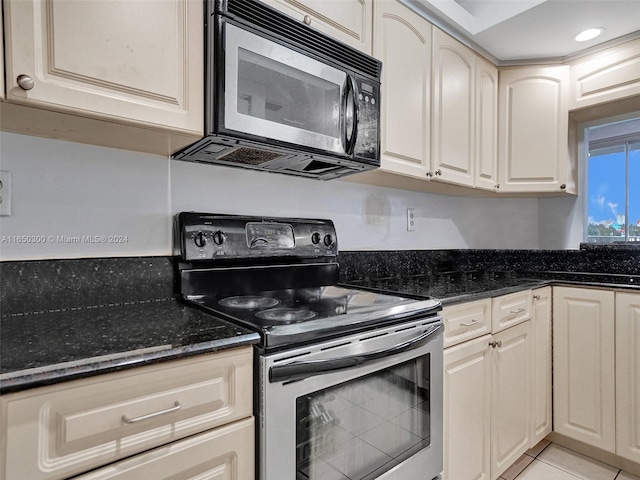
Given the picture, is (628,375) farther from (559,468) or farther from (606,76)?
(606,76)

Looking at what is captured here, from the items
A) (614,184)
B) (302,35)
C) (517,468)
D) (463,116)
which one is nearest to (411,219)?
(463,116)

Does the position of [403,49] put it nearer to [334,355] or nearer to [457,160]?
[457,160]

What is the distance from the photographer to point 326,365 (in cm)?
94

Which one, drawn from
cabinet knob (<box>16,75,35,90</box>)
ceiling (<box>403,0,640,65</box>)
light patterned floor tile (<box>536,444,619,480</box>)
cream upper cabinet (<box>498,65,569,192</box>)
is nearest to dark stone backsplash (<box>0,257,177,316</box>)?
cabinet knob (<box>16,75,35,90</box>)

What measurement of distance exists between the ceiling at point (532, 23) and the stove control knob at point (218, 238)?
131 cm

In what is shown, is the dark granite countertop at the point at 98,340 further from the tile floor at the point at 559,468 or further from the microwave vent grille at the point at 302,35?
the tile floor at the point at 559,468

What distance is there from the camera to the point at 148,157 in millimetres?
1262

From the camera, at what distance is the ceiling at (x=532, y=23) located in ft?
5.52

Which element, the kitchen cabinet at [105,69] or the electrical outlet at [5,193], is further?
the electrical outlet at [5,193]

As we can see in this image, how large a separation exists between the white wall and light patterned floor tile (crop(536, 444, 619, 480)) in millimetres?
1432

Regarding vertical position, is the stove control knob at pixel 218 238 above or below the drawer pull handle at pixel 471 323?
above

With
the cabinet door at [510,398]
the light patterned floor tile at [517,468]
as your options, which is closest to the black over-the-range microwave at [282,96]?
the cabinet door at [510,398]

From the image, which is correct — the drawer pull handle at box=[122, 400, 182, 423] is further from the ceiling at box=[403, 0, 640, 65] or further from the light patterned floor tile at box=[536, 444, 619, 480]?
the light patterned floor tile at box=[536, 444, 619, 480]

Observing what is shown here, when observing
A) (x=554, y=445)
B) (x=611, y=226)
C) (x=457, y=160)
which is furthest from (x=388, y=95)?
(x=611, y=226)
